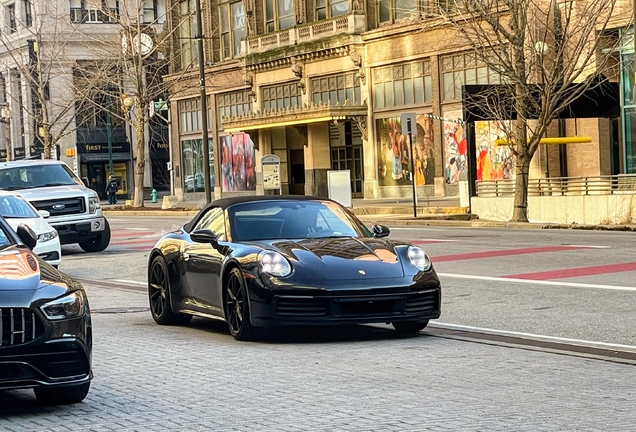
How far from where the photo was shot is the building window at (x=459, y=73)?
47.9m

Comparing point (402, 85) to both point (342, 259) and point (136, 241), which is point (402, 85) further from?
point (342, 259)

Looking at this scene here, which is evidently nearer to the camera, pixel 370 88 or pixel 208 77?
pixel 370 88

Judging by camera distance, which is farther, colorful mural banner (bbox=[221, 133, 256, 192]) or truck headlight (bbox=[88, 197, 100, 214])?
colorful mural banner (bbox=[221, 133, 256, 192])

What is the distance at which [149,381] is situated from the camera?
31.2ft

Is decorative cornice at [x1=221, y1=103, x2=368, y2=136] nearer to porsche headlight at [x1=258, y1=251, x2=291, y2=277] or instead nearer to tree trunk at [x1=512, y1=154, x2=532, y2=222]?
tree trunk at [x1=512, y1=154, x2=532, y2=222]

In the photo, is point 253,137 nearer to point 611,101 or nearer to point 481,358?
point 611,101

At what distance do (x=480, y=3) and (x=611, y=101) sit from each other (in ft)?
25.3

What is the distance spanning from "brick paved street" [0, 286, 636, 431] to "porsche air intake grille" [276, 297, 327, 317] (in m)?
0.30

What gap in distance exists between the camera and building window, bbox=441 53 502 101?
47.9 meters

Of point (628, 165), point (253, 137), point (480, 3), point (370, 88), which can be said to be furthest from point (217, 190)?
point (480, 3)

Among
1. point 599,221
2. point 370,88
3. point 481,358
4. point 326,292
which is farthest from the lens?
point 370,88

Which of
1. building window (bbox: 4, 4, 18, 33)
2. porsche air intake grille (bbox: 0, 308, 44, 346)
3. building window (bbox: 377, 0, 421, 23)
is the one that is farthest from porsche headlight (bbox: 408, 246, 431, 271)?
building window (bbox: 4, 4, 18, 33)

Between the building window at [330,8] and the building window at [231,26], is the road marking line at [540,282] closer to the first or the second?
the building window at [330,8]

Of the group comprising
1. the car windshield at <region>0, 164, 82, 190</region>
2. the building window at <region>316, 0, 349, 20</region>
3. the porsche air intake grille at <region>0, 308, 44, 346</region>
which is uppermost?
the building window at <region>316, 0, 349, 20</region>
